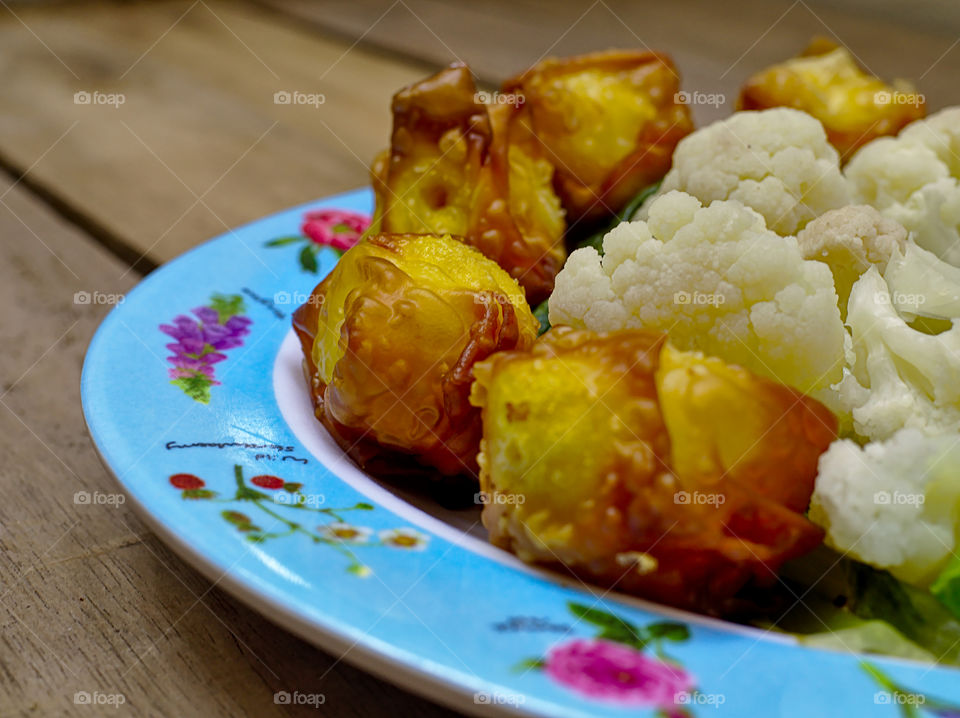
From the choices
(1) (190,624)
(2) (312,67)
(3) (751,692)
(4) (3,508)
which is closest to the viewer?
(3) (751,692)

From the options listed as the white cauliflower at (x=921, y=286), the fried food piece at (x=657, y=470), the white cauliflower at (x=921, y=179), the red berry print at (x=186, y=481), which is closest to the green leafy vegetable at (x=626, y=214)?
the white cauliflower at (x=921, y=179)

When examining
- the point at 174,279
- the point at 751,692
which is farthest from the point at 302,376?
the point at 751,692

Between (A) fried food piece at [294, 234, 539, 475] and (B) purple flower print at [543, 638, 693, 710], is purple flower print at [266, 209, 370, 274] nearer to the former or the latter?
(A) fried food piece at [294, 234, 539, 475]

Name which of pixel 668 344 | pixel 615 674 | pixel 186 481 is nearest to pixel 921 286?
pixel 668 344

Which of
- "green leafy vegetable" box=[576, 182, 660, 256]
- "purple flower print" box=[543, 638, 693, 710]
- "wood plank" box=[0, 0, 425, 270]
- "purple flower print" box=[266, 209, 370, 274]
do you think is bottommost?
"wood plank" box=[0, 0, 425, 270]

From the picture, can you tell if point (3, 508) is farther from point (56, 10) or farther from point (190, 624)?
point (56, 10)

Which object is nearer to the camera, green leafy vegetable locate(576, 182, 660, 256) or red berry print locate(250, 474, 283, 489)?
red berry print locate(250, 474, 283, 489)

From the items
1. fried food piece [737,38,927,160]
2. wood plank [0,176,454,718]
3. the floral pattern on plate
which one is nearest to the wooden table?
wood plank [0,176,454,718]

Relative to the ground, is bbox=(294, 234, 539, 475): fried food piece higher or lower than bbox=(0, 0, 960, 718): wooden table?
higher
